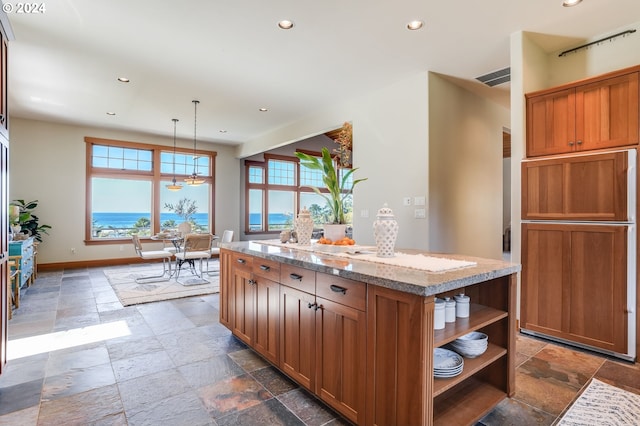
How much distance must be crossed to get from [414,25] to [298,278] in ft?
8.68

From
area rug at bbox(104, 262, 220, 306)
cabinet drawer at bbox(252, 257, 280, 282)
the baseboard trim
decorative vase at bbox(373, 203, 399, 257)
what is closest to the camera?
decorative vase at bbox(373, 203, 399, 257)

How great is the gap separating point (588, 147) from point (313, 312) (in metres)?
2.78

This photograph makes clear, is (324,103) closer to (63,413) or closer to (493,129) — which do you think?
(493,129)

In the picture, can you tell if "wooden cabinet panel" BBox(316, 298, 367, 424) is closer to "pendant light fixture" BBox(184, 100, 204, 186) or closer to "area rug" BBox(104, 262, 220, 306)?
"area rug" BBox(104, 262, 220, 306)

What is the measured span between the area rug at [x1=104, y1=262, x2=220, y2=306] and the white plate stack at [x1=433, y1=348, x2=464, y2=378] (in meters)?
3.77

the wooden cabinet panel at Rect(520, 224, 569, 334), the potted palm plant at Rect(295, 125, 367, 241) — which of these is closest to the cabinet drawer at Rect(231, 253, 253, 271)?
the potted palm plant at Rect(295, 125, 367, 241)

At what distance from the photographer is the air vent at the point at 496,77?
164 inches

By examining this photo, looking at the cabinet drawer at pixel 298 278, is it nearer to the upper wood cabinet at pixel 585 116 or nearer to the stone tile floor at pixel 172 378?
the stone tile floor at pixel 172 378

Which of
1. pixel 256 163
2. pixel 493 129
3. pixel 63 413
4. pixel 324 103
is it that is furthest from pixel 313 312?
pixel 256 163

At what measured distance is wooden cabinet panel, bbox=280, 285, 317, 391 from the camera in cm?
195

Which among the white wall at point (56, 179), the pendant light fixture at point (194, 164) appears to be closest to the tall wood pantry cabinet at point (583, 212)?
the pendant light fixture at point (194, 164)

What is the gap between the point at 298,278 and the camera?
2.05 m

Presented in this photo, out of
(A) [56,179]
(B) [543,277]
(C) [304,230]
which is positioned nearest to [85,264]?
(A) [56,179]

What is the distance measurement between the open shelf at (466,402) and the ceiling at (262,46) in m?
2.92
